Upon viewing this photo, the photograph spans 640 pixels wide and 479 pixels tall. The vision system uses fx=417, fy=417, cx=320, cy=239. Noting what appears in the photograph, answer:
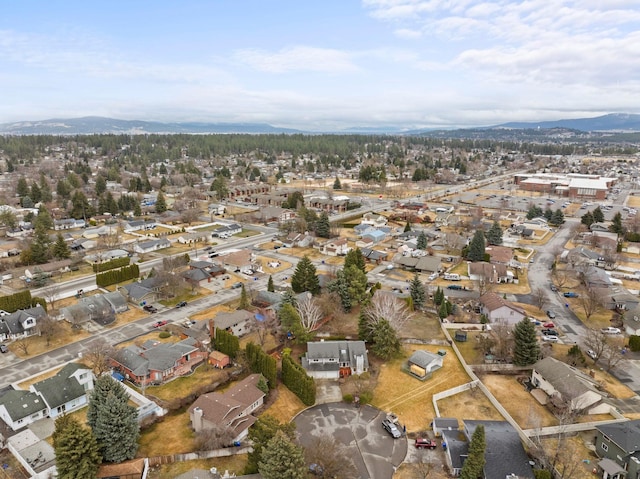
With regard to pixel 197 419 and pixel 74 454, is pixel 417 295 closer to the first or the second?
pixel 197 419

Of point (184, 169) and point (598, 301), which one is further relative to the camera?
point (184, 169)

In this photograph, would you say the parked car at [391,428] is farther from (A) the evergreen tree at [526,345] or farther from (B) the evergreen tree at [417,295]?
(B) the evergreen tree at [417,295]

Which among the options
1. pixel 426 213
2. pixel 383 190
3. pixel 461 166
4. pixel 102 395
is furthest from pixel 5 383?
pixel 461 166

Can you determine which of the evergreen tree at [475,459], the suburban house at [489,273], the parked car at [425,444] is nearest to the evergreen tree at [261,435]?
the parked car at [425,444]

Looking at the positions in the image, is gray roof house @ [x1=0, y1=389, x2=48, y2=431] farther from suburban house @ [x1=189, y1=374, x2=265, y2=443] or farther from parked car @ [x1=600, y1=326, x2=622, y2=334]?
parked car @ [x1=600, y1=326, x2=622, y2=334]

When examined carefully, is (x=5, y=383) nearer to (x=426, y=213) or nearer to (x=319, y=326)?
(x=319, y=326)

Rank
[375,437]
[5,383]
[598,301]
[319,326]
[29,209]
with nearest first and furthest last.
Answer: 1. [375,437]
2. [5,383]
3. [319,326]
4. [598,301]
5. [29,209]
